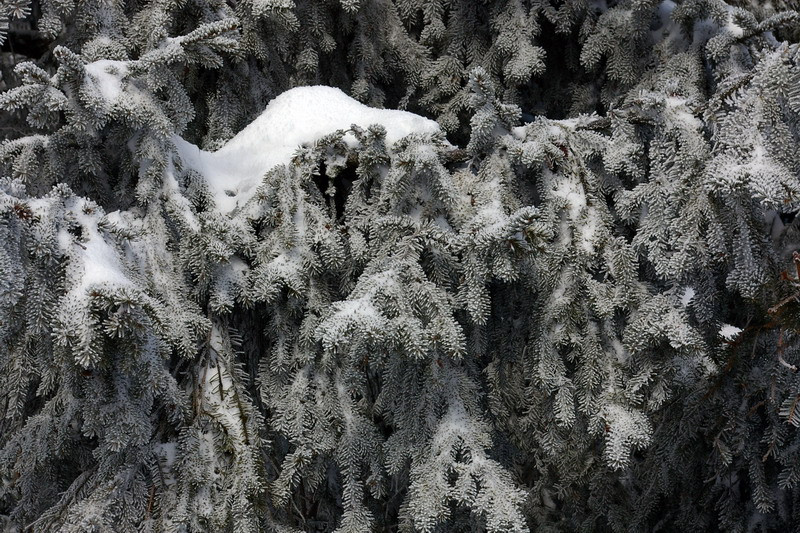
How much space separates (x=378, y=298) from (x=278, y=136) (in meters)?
0.82

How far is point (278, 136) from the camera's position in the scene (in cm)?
234

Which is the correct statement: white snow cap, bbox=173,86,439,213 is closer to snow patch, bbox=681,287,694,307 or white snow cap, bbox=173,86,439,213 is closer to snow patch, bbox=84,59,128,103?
snow patch, bbox=84,59,128,103

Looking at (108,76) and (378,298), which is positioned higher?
(108,76)

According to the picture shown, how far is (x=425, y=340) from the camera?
1.83m

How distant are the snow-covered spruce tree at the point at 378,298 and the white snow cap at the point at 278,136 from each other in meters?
0.01

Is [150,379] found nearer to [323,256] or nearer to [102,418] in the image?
[102,418]

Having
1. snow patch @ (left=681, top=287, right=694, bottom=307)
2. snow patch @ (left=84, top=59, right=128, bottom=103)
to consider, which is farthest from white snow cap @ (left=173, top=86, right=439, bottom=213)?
snow patch @ (left=681, top=287, right=694, bottom=307)

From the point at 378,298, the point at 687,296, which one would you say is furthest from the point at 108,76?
the point at 687,296

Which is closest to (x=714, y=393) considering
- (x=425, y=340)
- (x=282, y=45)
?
(x=425, y=340)

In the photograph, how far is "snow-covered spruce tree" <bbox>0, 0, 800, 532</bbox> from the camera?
176cm

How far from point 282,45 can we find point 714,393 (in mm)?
2074

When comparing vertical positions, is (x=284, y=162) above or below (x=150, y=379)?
above

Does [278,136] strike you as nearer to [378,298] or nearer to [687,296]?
[378,298]

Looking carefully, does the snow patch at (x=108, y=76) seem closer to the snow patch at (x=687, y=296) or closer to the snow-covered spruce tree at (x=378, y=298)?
the snow-covered spruce tree at (x=378, y=298)
